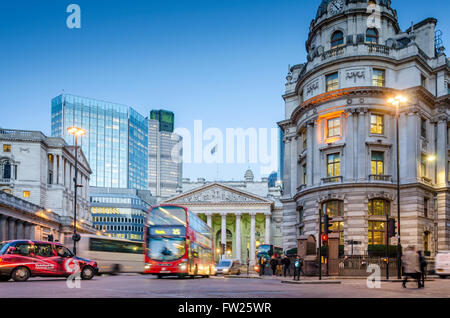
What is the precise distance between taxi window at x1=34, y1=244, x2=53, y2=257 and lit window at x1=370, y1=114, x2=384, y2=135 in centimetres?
2861

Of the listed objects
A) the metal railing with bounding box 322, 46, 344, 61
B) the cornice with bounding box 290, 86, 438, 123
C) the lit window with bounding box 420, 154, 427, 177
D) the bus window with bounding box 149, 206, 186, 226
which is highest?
the metal railing with bounding box 322, 46, 344, 61

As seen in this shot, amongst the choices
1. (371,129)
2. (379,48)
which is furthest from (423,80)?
(371,129)

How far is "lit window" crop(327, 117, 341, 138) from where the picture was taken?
140ft

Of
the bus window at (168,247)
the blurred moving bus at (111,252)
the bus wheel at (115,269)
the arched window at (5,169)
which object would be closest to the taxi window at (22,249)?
the bus window at (168,247)

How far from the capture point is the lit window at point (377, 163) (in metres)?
41.4

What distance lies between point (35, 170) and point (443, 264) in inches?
2176

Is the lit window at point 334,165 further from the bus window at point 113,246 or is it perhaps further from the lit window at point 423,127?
the bus window at point 113,246

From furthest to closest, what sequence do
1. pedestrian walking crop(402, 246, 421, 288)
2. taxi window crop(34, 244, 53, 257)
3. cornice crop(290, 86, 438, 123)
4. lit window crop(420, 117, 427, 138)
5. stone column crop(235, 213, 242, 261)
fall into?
1. stone column crop(235, 213, 242, 261)
2. lit window crop(420, 117, 427, 138)
3. cornice crop(290, 86, 438, 123)
4. taxi window crop(34, 244, 53, 257)
5. pedestrian walking crop(402, 246, 421, 288)

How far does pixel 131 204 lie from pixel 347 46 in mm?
108999

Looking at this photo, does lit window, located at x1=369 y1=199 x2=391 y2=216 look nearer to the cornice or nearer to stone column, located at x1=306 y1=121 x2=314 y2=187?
stone column, located at x1=306 y1=121 x2=314 y2=187

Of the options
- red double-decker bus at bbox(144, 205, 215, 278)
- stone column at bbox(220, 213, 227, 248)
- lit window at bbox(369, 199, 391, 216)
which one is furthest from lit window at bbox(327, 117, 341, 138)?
stone column at bbox(220, 213, 227, 248)

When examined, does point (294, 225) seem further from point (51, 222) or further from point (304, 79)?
point (51, 222)
